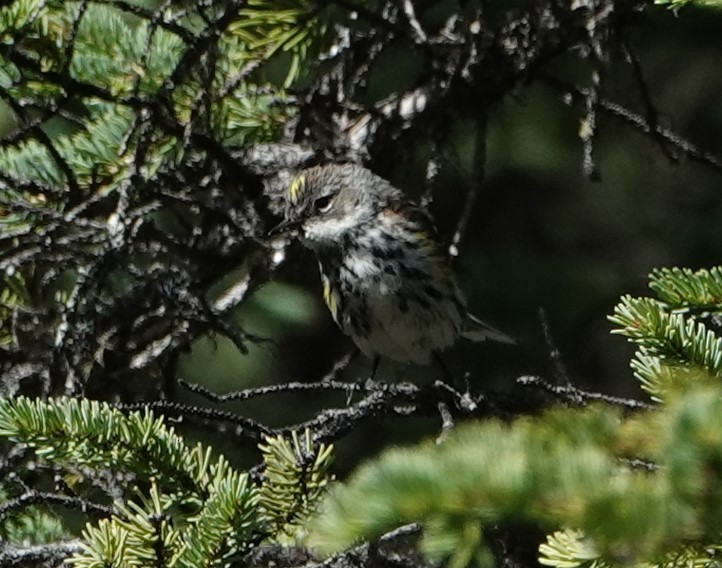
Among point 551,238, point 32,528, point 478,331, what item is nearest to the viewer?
point 32,528

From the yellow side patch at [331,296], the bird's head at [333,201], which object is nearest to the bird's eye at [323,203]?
the bird's head at [333,201]

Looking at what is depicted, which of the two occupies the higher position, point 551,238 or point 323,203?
point 323,203

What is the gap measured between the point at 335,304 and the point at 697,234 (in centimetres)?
184

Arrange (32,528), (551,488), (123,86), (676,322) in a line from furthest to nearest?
(123,86) → (32,528) → (676,322) → (551,488)

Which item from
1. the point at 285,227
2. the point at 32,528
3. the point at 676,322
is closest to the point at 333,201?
the point at 285,227

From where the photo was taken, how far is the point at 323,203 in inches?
177

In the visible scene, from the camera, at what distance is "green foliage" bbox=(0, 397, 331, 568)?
5.92 ft

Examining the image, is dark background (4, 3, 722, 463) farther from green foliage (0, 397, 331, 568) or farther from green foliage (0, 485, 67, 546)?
green foliage (0, 397, 331, 568)

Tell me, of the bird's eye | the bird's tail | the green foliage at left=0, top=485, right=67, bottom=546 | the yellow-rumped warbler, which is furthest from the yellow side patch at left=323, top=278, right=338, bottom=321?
the green foliage at left=0, top=485, right=67, bottom=546

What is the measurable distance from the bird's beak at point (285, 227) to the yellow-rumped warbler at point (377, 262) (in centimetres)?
4

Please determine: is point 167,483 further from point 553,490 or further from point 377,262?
point 377,262

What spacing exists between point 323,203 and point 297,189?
1.01ft

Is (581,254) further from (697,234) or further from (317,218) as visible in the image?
(317,218)

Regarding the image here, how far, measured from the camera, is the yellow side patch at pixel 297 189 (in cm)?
412
